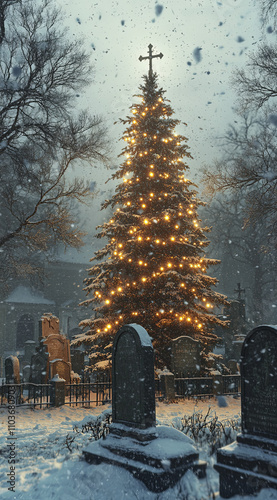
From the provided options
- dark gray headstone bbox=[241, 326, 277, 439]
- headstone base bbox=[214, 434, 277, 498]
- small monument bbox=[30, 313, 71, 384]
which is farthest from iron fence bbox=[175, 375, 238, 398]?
headstone base bbox=[214, 434, 277, 498]

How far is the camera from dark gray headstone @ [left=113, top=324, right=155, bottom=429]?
6848 mm

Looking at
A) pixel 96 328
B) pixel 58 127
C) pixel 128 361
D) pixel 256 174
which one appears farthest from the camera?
pixel 96 328

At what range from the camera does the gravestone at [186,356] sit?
15.2m

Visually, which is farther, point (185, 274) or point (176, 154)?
point (176, 154)

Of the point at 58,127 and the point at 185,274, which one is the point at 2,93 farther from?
the point at 185,274

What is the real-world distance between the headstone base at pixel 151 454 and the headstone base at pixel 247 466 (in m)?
0.52

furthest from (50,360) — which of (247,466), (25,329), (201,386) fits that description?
(25,329)

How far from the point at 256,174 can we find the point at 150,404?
8468mm

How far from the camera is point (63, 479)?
588 cm

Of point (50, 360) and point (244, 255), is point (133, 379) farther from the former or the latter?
point (244, 255)

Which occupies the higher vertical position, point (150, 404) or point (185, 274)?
point (185, 274)

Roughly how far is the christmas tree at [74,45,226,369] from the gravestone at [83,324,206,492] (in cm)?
793

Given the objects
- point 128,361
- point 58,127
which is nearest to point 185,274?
point 58,127

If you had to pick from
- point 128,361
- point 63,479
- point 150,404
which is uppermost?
point 128,361
